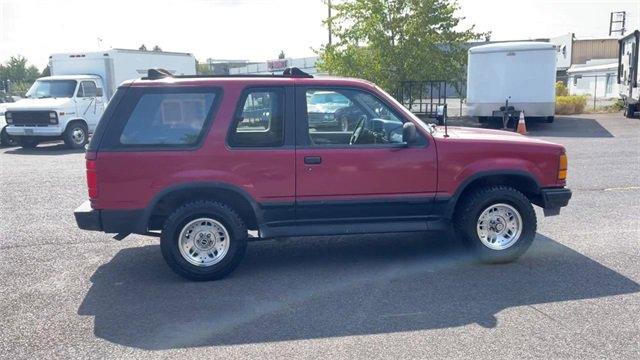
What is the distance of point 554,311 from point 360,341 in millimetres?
1671

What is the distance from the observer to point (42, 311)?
4.93 meters

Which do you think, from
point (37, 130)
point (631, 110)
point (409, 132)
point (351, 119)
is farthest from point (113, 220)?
point (631, 110)

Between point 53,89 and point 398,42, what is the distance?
13.1 meters

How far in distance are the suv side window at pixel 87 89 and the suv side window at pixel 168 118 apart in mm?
13143

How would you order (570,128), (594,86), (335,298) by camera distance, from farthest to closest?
(594,86)
(570,128)
(335,298)

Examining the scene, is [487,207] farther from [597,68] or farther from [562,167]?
[597,68]

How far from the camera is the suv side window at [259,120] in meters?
5.52

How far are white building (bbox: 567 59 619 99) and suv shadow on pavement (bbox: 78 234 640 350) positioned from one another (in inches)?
1331

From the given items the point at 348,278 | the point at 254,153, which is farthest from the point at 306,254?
the point at 254,153

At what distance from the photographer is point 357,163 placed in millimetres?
5590

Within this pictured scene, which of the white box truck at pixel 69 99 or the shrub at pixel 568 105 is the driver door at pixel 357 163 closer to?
the white box truck at pixel 69 99

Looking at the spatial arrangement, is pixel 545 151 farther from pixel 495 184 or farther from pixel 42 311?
pixel 42 311

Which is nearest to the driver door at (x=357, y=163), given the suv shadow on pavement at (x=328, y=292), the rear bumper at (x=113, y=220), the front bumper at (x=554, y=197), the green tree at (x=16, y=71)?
the suv shadow on pavement at (x=328, y=292)

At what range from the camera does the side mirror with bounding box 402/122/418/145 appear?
548cm
